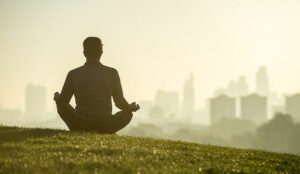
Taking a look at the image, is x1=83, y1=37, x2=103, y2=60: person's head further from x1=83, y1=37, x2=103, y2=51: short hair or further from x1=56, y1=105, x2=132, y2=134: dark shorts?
x1=56, y1=105, x2=132, y2=134: dark shorts

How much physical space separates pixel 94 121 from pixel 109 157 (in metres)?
4.63

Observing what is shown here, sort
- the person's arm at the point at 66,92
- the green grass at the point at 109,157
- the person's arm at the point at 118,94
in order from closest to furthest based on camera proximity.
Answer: the green grass at the point at 109,157
the person's arm at the point at 66,92
the person's arm at the point at 118,94

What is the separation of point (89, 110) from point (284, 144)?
120 m

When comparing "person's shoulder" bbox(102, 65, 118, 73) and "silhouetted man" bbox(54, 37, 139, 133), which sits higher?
"person's shoulder" bbox(102, 65, 118, 73)

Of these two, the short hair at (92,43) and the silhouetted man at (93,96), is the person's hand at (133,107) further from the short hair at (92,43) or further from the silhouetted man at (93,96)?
the short hair at (92,43)

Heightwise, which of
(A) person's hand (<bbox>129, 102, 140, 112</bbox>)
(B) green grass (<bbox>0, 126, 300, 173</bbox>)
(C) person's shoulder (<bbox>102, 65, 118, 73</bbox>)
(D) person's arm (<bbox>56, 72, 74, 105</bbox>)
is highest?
(C) person's shoulder (<bbox>102, 65, 118, 73</bbox>)

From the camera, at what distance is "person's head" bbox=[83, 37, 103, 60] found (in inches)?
671

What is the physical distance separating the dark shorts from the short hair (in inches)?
89.1

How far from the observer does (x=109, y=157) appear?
12.3 metres

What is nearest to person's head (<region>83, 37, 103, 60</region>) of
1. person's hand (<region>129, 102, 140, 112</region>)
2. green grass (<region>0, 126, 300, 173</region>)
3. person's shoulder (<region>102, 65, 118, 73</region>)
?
person's shoulder (<region>102, 65, 118, 73</region>)

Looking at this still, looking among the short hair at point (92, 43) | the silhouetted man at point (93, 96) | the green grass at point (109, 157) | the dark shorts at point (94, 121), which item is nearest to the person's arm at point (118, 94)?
the silhouetted man at point (93, 96)

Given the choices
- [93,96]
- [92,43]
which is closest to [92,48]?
[92,43]

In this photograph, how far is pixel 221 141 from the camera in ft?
568

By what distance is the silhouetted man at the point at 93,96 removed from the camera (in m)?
16.6
